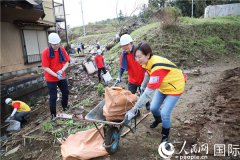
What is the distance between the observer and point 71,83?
1051 cm

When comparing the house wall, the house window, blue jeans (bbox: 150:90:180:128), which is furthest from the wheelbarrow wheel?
the house window

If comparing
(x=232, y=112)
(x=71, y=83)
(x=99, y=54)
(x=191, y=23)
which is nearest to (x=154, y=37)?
(x=191, y=23)

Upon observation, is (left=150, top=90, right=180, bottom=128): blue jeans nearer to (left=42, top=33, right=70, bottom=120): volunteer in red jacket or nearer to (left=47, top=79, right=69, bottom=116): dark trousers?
(left=42, top=33, right=70, bottom=120): volunteer in red jacket

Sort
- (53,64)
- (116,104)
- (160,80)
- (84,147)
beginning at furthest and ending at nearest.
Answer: (53,64) → (84,147) → (116,104) → (160,80)

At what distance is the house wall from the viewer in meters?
9.40

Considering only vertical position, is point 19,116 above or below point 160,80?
below

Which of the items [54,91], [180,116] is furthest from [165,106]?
[54,91]

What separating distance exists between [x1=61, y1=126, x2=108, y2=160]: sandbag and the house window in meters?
8.18

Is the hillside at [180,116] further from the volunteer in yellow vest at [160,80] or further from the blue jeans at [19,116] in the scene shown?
the volunteer in yellow vest at [160,80]

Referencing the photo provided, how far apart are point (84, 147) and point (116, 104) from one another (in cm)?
96

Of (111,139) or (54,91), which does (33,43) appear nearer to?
(54,91)

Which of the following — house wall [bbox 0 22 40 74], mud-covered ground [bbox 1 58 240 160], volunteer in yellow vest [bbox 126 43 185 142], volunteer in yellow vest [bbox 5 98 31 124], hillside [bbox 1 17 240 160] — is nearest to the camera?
volunteer in yellow vest [bbox 126 43 185 142]

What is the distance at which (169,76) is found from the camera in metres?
3.18

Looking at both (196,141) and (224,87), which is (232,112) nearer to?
(196,141)
